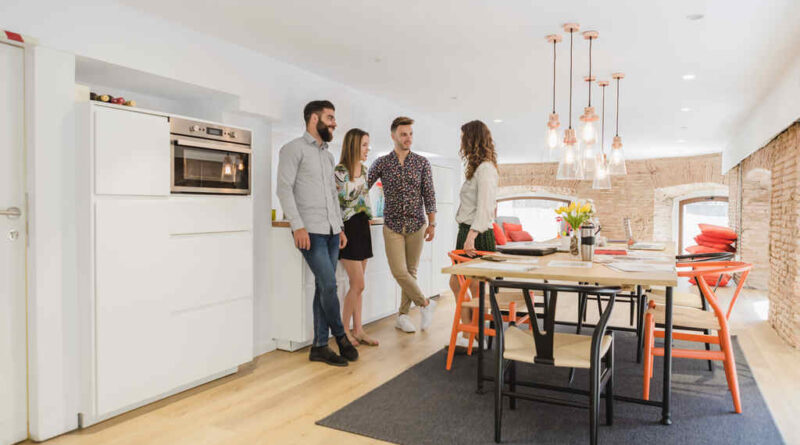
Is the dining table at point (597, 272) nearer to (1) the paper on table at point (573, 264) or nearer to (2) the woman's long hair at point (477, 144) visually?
(1) the paper on table at point (573, 264)

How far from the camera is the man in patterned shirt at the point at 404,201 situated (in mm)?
3934

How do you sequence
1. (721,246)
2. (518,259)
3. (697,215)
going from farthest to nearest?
1. (697,215)
2. (721,246)
3. (518,259)

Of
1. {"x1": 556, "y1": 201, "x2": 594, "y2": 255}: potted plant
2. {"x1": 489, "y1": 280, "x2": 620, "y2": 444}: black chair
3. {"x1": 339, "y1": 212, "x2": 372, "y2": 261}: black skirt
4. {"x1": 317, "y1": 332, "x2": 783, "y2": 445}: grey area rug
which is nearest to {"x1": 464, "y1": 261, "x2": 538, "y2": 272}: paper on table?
{"x1": 489, "y1": 280, "x2": 620, "y2": 444}: black chair

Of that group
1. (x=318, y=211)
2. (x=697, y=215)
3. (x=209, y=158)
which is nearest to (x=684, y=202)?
(x=697, y=215)

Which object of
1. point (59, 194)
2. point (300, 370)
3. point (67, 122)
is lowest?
point (300, 370)

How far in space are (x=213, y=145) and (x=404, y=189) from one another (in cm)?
145

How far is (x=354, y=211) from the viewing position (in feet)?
12.6

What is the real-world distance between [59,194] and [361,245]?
6.31 ft

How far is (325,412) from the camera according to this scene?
264 cm

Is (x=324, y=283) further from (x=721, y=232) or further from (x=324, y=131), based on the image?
(x=721, y=232)

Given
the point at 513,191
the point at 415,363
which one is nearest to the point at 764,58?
the point at 415,363

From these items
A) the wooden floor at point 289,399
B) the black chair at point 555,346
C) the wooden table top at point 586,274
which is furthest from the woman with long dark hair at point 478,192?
the black chair at point 555,346

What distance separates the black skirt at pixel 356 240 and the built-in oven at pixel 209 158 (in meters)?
0.86

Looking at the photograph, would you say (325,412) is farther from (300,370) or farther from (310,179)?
(310,179)
